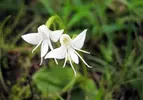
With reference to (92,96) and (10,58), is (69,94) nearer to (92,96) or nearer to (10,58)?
(92,96)

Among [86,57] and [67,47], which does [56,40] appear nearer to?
[67,47]

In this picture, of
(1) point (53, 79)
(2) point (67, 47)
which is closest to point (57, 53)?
(2) point (67, 47)

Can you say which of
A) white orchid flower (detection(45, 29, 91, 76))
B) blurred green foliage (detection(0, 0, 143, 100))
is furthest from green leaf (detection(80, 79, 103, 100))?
white orchid flower (detection(45, 29, 91, 76))

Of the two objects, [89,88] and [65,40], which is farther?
[89,88]

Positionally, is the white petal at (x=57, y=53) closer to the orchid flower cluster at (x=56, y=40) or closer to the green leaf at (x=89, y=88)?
the orchid flower cluster at (x=56, y=40)

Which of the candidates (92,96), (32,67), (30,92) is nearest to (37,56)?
(32,67)

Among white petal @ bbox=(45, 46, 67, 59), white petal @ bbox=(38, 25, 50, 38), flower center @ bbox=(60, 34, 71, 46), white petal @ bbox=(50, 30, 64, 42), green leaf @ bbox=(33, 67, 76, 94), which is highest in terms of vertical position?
white petal @ bbox=(38, 25, 50, 38)

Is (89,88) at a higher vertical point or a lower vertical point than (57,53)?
lower

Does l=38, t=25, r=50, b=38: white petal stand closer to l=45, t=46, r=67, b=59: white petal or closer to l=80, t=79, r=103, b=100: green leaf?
l=45, t=46, r=67, b=59: white petal
